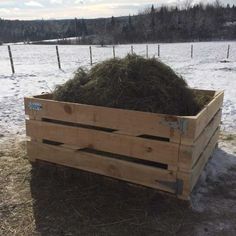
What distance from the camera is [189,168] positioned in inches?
110

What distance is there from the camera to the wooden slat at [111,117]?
9.21 ft

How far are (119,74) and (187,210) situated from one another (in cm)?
143

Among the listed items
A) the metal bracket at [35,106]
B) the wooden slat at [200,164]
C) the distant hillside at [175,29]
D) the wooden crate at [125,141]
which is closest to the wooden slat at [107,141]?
the wooden crate at [125,141]

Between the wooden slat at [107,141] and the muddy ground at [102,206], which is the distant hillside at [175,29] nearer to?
the wooden slat at [107,141]

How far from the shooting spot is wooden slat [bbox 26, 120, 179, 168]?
2848 millimetres

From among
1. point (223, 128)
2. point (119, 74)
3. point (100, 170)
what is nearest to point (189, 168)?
point (100, 170)

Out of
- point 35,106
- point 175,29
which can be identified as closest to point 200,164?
point 35,106

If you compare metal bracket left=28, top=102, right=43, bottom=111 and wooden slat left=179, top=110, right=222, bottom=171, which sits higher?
metal bracket left=28, top=102, right=43, bottom=111

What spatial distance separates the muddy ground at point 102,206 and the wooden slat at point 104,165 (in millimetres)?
88

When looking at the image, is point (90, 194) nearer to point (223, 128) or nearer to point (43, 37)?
point (223, 128)

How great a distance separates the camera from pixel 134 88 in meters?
3.10

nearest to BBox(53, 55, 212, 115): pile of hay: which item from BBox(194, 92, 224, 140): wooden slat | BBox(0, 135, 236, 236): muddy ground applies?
BBox(194, 92, 224, 140): wooden slat

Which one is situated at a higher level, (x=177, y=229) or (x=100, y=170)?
(x=100, y=170)

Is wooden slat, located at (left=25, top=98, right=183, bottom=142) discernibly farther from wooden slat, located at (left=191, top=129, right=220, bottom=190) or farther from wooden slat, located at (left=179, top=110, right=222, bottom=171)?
wooden slat, located at (left=191, top=129, right=220, bottom=190)
